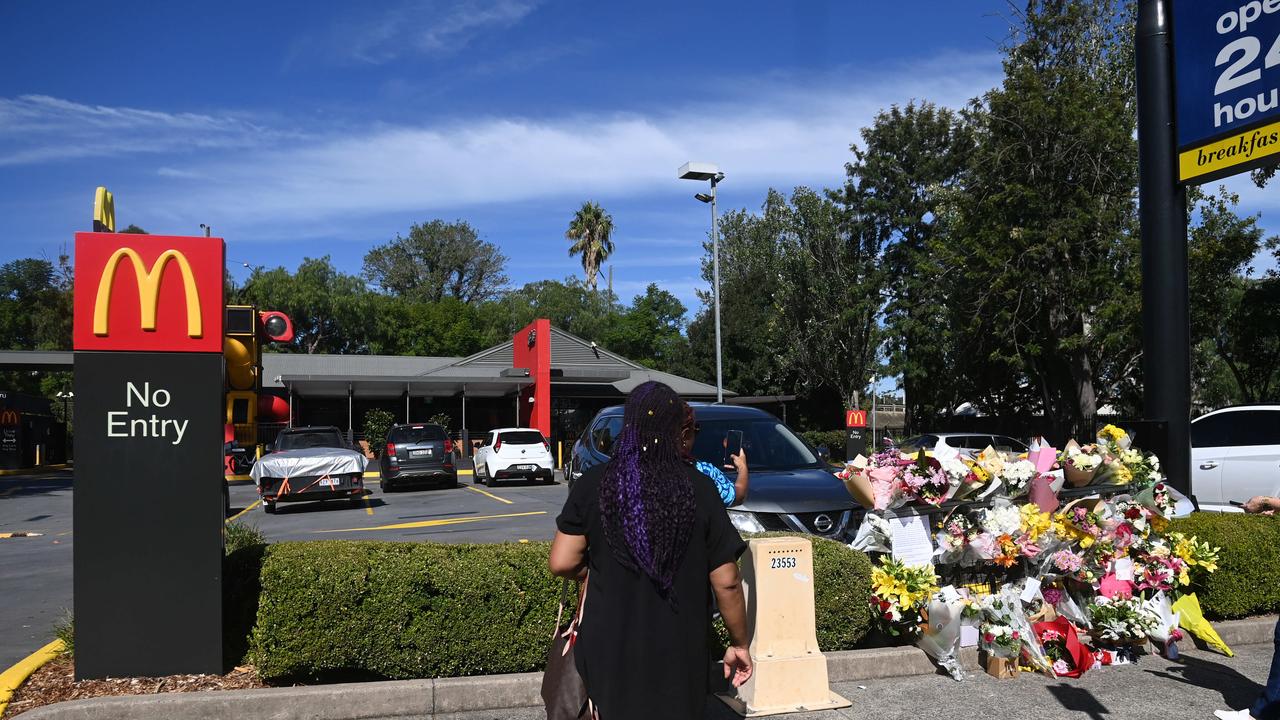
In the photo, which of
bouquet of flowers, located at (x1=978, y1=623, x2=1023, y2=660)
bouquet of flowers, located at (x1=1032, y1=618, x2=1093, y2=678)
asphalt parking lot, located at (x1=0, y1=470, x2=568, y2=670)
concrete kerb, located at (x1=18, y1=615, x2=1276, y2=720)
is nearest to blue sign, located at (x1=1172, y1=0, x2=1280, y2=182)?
bouquet of flowers, located at (x1=1032, y1=618, x2=1093, y2=678)

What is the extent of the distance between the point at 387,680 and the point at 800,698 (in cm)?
235

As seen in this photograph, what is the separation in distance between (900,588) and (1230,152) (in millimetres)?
4446

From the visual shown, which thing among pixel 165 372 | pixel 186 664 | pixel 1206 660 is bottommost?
pixel 1206 660

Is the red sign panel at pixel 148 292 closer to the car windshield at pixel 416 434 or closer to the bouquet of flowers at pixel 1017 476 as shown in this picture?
the bouquet of flowers at pixel 1017 476

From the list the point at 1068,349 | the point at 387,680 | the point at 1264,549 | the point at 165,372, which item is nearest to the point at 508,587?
the point at 387,680

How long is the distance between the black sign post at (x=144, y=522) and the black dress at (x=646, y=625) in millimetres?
3063

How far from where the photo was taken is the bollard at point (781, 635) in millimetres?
5086

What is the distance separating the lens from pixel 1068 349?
24703 mm

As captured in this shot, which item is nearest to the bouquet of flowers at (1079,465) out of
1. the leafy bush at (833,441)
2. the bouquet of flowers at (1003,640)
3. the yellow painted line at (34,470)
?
the bouquet of flowers at (1003,640)

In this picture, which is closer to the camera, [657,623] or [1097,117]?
[657,623]

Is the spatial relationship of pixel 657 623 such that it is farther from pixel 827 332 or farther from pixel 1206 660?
pixel 827 332

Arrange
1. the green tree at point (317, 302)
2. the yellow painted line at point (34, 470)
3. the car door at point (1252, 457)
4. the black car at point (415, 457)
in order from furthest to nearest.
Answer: the green tree at point (317, 302) → the yellow painted line at point (34, 470) → the black car at point (415, 457) → the car door at point (1252, 457)

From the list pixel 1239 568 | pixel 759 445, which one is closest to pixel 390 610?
pixel 759 445

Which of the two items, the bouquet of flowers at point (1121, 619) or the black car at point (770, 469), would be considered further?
the black car at point (770, 469)
